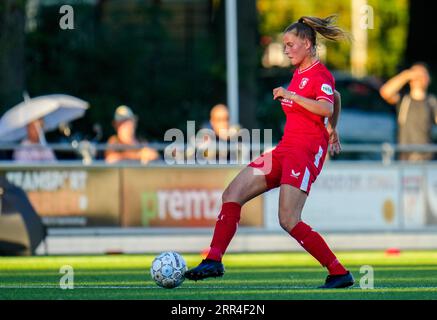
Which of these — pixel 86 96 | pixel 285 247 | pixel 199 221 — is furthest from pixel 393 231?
pixel 86 96

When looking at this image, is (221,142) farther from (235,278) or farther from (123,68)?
(235,278)

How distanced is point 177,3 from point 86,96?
6967 millimetres

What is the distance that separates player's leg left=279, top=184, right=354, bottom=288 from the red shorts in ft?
0.26

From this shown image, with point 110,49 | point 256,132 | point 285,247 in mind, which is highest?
point 110,49

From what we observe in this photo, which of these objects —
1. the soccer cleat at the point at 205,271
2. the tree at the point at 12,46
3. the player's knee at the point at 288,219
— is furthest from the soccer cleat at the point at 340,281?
the tree at the point at 12,46

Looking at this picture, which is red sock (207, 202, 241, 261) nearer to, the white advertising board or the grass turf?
the grass turf

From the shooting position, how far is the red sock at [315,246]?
1109cm

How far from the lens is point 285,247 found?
66.1ft

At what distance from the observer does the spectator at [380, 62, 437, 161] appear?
2125 cm

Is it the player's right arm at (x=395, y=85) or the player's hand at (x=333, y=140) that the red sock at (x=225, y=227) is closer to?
the player's hand at (x=333, y=140)

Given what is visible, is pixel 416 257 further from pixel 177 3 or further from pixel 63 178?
pixel 177 3

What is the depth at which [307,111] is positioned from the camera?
1109cm

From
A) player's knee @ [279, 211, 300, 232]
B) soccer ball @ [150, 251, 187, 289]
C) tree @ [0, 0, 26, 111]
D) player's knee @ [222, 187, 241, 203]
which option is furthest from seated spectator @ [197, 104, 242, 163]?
player's knee @ [279, 211, 300, 232]

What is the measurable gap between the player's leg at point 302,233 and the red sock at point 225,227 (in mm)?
444
